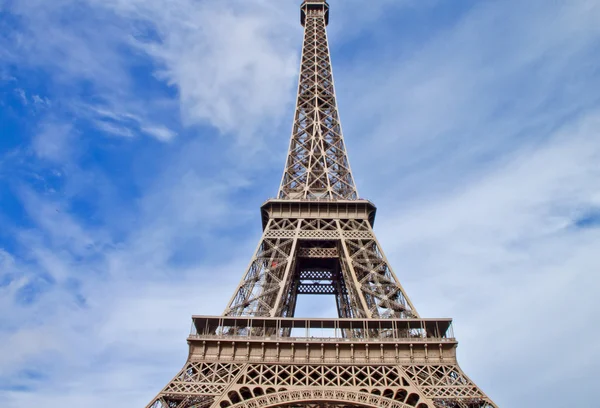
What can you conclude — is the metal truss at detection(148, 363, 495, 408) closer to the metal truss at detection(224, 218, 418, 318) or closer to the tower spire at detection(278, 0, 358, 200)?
the metal truss at detection(224, 218, 418, 318)

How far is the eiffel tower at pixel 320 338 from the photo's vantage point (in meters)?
22.0

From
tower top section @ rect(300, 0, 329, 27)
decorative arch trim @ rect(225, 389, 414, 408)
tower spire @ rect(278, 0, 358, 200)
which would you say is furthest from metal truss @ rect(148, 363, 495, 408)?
tower top section @ rect(300, 0, 329, 27)

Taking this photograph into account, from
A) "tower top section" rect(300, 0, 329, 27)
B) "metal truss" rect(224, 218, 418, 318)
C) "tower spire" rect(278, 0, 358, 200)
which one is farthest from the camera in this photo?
"tower top section" rect(300, 0, 329, 27)

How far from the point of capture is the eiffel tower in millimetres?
22047

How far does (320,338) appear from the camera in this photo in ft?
80.0

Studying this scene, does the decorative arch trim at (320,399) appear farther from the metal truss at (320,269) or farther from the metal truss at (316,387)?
the metal truss at (320,269)

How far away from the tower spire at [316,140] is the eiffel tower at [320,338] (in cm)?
20

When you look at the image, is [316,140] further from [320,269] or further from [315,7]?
[315,7]

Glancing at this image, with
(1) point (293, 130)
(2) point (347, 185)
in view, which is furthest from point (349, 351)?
(1) point (293, 130)

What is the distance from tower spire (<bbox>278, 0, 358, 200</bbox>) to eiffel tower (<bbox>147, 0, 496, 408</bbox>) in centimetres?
20

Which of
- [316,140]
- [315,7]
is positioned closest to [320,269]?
[316,140]

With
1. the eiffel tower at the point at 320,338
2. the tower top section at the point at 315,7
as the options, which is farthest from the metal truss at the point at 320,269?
the tower top section at the point at 315,7

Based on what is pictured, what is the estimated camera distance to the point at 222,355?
24.1 m

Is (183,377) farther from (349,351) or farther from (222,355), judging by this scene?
(349,351)
